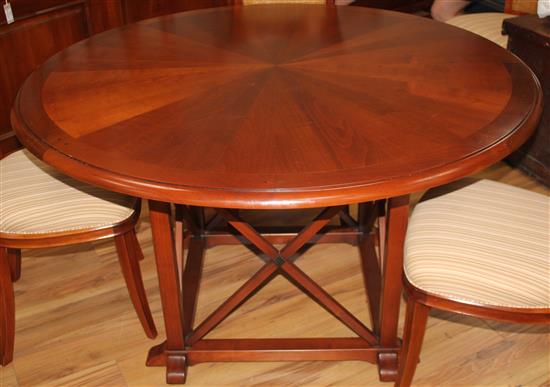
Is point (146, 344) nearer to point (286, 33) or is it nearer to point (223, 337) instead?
point (223, 337)

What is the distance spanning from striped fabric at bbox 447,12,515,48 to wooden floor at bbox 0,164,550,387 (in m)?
1.27

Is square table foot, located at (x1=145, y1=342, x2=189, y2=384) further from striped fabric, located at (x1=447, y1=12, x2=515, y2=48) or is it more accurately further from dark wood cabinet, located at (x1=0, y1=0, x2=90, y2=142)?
striped fabric, located at (x1=447, y1=12, x2=515, y2=48)

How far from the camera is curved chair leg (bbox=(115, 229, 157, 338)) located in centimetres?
195

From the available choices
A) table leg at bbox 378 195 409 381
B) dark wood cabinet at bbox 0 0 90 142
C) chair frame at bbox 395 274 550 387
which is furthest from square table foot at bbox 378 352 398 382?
dark wood cabinet at bbox 0 0 90 142

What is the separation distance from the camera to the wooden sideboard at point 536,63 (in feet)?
8.71

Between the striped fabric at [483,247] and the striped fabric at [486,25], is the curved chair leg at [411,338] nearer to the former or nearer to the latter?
the striped fabric at [483,247]

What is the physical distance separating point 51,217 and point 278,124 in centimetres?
73

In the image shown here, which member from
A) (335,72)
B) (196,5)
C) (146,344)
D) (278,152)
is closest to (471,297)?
(278,152)

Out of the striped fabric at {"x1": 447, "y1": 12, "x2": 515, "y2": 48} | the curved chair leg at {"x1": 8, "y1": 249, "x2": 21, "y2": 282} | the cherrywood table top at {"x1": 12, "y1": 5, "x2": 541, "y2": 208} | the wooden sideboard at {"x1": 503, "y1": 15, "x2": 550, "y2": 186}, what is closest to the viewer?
the cherrywood table top at {"x1": 12, "y1": 5, "x2": 541, "y2": 208}

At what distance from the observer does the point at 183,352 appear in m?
1.98

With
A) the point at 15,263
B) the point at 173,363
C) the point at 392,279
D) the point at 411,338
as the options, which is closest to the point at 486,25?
the point at 392,279

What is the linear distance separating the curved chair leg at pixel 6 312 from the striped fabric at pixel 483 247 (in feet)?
3.87

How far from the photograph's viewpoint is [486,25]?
3.08 meters

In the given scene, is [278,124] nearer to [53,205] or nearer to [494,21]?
[53,205]
